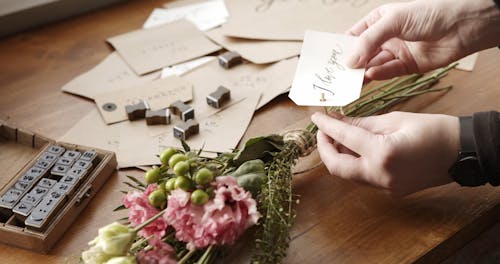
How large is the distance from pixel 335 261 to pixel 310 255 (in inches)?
1.5

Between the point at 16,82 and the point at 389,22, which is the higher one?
the point at 389,22

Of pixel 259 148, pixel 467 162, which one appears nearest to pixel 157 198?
pixel 259 148

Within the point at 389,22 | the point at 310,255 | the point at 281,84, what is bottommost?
the point at 310,255

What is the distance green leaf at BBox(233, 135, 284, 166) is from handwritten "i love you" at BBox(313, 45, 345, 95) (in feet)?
0.38

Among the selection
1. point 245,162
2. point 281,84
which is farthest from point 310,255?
point 281,84

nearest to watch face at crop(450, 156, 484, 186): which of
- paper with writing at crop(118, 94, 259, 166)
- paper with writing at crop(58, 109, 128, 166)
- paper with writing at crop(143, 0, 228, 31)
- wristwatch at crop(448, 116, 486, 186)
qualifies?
wristwatch at crop(448, 116, 486, 186)

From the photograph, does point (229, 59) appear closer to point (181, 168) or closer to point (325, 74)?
point (325, 74)

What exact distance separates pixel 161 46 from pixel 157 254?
2.26 feet

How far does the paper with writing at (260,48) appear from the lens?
1264 mm

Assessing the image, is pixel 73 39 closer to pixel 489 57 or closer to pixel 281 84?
pixel 281 84

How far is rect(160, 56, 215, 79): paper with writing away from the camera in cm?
125

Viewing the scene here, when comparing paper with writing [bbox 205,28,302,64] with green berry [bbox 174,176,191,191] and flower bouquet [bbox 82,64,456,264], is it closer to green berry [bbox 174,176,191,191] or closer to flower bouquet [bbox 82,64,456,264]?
flower bouquet [bbox 82,64,456,264]

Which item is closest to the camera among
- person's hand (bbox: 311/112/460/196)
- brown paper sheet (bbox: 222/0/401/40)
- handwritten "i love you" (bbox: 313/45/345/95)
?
person's hand (bbox: 311/112/460/196)

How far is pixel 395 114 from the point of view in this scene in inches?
36.0
